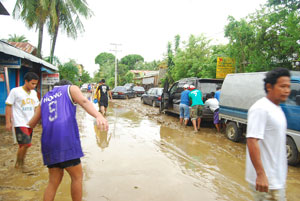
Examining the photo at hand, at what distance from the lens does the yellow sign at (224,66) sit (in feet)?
37.9

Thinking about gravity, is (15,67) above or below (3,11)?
below

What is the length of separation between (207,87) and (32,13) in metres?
12.4

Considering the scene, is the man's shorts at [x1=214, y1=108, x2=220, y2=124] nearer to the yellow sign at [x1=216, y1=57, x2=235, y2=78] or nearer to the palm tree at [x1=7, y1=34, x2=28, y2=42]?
the yellow sign at [x1=216, y1=57, x2=235, y2=78]

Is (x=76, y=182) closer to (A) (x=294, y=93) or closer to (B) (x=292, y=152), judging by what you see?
(B) (x=292, y=152)

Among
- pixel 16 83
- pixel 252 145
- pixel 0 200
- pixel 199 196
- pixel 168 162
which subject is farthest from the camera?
pixel 16 83

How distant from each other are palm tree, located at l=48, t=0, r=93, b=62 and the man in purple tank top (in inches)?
567

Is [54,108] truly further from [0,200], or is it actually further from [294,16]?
[294,16]

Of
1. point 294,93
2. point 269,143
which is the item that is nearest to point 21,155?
point 269,143

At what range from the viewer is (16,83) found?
384 inches

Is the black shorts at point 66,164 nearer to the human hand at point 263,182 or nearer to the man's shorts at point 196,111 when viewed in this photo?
the human hand at point 263,182

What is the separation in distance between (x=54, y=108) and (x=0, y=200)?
1853 millimetres

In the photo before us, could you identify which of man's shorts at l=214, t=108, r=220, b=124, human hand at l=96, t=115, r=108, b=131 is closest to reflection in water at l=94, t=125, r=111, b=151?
human hand at l=96, t=115, r=108, b=131

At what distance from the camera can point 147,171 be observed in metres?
4.33

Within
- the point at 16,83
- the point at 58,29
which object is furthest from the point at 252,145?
the point at 58,29
